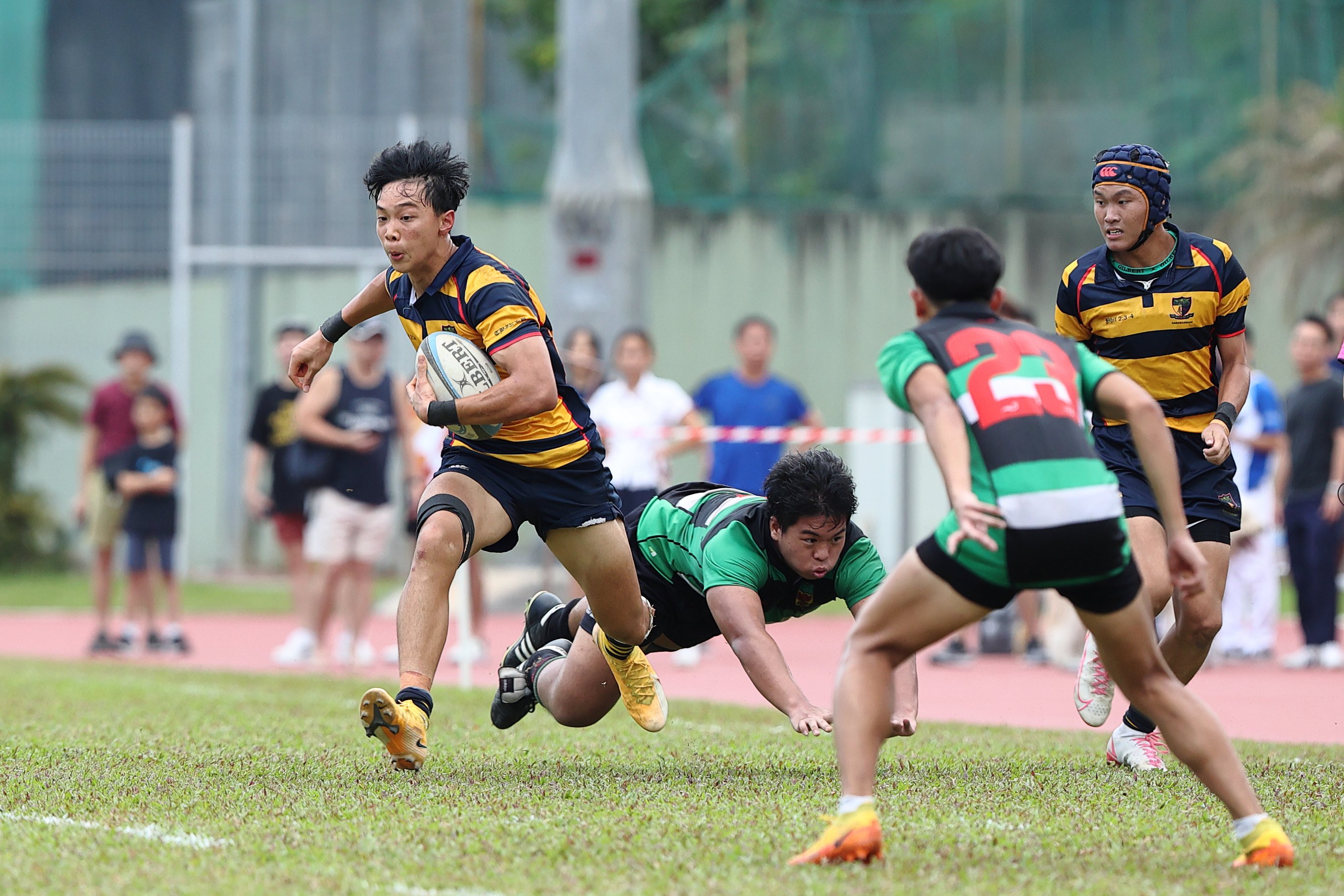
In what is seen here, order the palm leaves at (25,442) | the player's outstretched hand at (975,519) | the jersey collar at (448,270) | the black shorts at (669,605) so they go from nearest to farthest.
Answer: the player's outstretched hand at (975,519), the jersey collar at (448,270), the black shorts at (669,605), the palm leaves at (25,442)

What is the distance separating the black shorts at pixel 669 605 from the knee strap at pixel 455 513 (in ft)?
3.18

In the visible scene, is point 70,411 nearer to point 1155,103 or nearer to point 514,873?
point 1155,103

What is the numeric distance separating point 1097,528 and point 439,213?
2.92 metres

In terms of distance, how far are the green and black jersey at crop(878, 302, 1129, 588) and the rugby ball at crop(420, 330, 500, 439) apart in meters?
1.94

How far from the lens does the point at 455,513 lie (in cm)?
637

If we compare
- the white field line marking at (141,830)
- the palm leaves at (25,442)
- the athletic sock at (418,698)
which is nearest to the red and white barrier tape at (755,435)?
the athletic sock at (418,698)

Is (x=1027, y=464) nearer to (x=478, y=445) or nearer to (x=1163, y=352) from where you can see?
(x=1163, y=352)

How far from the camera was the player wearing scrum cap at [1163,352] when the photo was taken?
6770mm

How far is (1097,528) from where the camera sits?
15.4 feet

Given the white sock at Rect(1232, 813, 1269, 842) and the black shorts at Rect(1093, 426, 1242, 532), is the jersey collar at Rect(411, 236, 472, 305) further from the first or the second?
the white sock at Rect(1232, 813, 1269, 842)

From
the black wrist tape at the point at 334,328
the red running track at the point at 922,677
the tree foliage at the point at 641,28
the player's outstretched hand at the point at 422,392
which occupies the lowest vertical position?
the red running track at the point at 922,677

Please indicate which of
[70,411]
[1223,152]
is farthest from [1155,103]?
[70,411]

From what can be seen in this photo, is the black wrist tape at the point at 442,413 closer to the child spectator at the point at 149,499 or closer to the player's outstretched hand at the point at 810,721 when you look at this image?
the player's outstretched hand at the point at 810,721

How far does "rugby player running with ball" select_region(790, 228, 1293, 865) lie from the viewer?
468 cm
